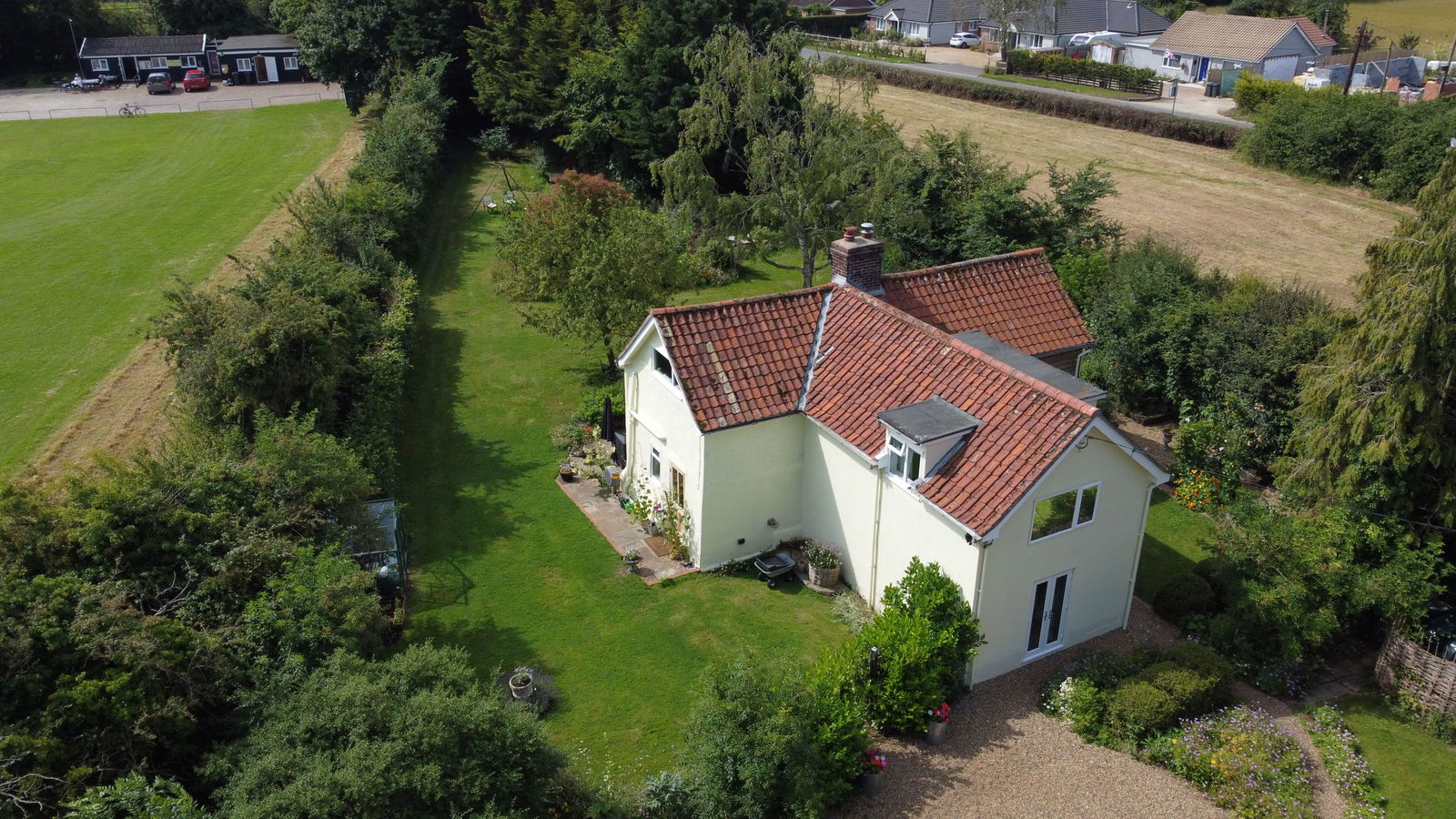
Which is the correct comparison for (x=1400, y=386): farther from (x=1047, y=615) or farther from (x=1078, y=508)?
(x=1047, y=615)

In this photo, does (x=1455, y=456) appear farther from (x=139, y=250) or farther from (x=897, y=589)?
(x=139, y=250)

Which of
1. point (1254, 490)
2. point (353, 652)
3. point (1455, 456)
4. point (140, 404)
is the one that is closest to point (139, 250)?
point (140, 404)

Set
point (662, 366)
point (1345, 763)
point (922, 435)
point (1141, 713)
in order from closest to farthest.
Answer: point (1345, 763) → point (1141, 713) → point (922, 435) → point (662, 366)

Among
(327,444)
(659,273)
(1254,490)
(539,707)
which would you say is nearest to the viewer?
(539,707)

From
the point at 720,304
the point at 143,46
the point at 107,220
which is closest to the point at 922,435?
the point at 720,304

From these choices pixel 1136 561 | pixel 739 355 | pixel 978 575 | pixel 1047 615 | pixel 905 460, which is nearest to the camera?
pixel 978 575

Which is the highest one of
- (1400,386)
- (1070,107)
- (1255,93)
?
(1255,93)

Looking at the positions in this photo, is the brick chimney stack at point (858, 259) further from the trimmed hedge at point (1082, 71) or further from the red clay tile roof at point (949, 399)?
the trimmed hedge at point (1082, 71)

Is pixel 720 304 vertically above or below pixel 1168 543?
above
